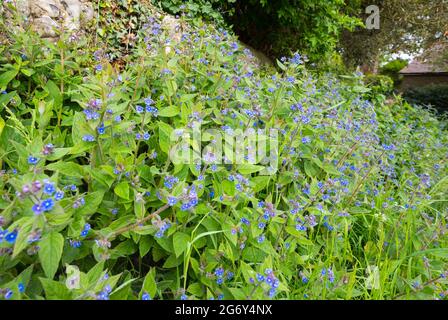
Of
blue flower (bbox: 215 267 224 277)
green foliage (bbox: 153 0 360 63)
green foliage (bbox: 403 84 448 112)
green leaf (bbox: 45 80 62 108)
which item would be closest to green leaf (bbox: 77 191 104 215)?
blue flower (bbox: 215 267 224 277)

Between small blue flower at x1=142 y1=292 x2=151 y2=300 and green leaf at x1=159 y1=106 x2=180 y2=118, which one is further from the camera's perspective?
green leaf at x1=159 y1=106 x2=180 y2=118

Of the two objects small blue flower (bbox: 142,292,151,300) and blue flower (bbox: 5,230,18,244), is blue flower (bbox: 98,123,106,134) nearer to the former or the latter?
blue flower (bbox: 5,230,18,244)

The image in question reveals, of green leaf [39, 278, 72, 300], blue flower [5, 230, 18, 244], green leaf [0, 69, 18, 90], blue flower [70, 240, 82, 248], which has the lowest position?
green leaf [39, 278, 72, 300]

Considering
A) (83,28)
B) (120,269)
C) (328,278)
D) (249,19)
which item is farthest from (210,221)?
(249,19)

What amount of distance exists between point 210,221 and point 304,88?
1741 mm

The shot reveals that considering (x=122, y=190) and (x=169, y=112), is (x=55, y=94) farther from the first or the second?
(x=122, y=190)

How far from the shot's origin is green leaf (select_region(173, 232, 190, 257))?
1565mm

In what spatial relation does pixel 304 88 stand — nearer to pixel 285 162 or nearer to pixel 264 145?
pixel 285 162

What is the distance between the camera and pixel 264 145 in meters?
2.08

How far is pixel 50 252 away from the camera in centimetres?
128

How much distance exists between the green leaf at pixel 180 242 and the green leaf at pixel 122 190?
0.28 metres

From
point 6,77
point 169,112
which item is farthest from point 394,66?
point 6,77

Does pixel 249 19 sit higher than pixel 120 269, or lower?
higher
